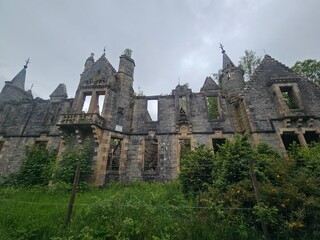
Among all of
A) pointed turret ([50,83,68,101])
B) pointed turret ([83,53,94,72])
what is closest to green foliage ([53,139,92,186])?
pointed turret ([50,83,68,101])

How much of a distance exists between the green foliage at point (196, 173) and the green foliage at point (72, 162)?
7032mm

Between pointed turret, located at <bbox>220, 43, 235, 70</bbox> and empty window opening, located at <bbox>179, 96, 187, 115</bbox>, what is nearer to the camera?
empty window opening, located at <bbox>179, 96, 187, 115</bbox>

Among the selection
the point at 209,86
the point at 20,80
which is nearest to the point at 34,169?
the point at 20,80

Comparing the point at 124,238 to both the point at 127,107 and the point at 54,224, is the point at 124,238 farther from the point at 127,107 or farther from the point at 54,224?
the point at 127,107

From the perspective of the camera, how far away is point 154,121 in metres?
16.0

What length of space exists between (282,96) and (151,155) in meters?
11.3

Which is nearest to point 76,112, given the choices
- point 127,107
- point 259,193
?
point 127,107

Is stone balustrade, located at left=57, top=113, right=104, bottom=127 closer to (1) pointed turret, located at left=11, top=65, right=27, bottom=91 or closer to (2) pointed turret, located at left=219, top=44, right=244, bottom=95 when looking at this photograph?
(2) pointed turret, located at left=219, top=44, right=244, bottom=95

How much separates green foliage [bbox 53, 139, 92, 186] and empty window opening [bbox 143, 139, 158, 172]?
4.27 m

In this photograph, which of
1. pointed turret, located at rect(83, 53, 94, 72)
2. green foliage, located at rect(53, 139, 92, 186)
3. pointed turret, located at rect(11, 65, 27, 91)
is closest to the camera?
green foliage, located at rect(53, 139, 92, 186)

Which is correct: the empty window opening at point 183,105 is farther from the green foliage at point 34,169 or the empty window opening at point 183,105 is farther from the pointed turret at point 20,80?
the pointed turret at point 20,80

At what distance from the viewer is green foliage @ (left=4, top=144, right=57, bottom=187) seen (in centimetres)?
1307

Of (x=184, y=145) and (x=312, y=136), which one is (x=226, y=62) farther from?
(x=184, y=145)

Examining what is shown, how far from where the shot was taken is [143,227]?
17.8 feet
